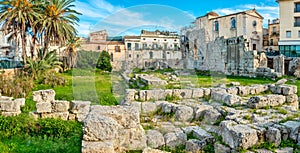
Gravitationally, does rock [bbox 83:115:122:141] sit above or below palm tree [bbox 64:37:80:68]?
below

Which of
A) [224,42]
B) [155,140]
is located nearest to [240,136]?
[155,140]

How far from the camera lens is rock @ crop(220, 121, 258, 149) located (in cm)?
535

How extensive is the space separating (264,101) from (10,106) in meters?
8.48

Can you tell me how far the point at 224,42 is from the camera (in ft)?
76.8

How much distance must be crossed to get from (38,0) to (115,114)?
70.6 feet

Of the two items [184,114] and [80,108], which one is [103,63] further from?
[184,114]

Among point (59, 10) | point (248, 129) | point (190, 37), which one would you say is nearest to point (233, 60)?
point (190, 37)

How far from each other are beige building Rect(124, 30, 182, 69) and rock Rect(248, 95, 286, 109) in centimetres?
3077

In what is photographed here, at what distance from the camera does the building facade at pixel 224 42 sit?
21.6 metres

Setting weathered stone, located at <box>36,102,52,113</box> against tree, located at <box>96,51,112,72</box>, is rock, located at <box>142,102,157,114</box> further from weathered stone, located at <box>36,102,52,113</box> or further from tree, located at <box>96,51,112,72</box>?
tree, located at <box>96,51,112,72</box>

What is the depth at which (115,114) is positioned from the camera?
545 centimetres

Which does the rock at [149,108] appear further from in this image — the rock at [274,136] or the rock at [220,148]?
the rock at [274,136]

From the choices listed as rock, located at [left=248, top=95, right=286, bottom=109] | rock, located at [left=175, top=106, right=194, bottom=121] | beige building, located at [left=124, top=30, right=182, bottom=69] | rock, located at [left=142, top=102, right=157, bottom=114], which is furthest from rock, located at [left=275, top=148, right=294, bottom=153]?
beige building, located at [left=124, top=30, right=182, bottom=69]

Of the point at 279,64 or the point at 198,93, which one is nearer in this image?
the point at 198,93
